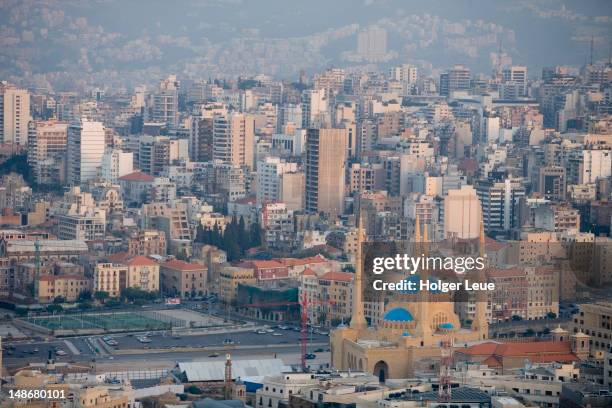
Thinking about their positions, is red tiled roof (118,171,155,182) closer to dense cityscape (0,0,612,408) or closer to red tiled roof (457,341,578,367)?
dense cityscape (0,0,612,408)

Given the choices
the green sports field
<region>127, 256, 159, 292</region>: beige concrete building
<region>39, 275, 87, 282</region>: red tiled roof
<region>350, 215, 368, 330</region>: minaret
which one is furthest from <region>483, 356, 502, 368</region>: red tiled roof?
<region>39, 275, 87, 282</region>: red tiled roof

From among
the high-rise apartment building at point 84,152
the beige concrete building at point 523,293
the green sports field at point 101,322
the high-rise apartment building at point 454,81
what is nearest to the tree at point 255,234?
the green sports field at point 101,322

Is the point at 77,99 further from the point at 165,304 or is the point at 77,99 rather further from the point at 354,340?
the point at 354,340

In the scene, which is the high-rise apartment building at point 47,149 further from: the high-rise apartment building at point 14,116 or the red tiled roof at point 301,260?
the red tiled roof at point 301,260

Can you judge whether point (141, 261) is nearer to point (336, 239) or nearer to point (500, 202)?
point (336, 239)

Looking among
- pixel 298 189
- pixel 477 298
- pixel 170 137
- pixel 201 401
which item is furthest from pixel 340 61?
pixel 201 401
